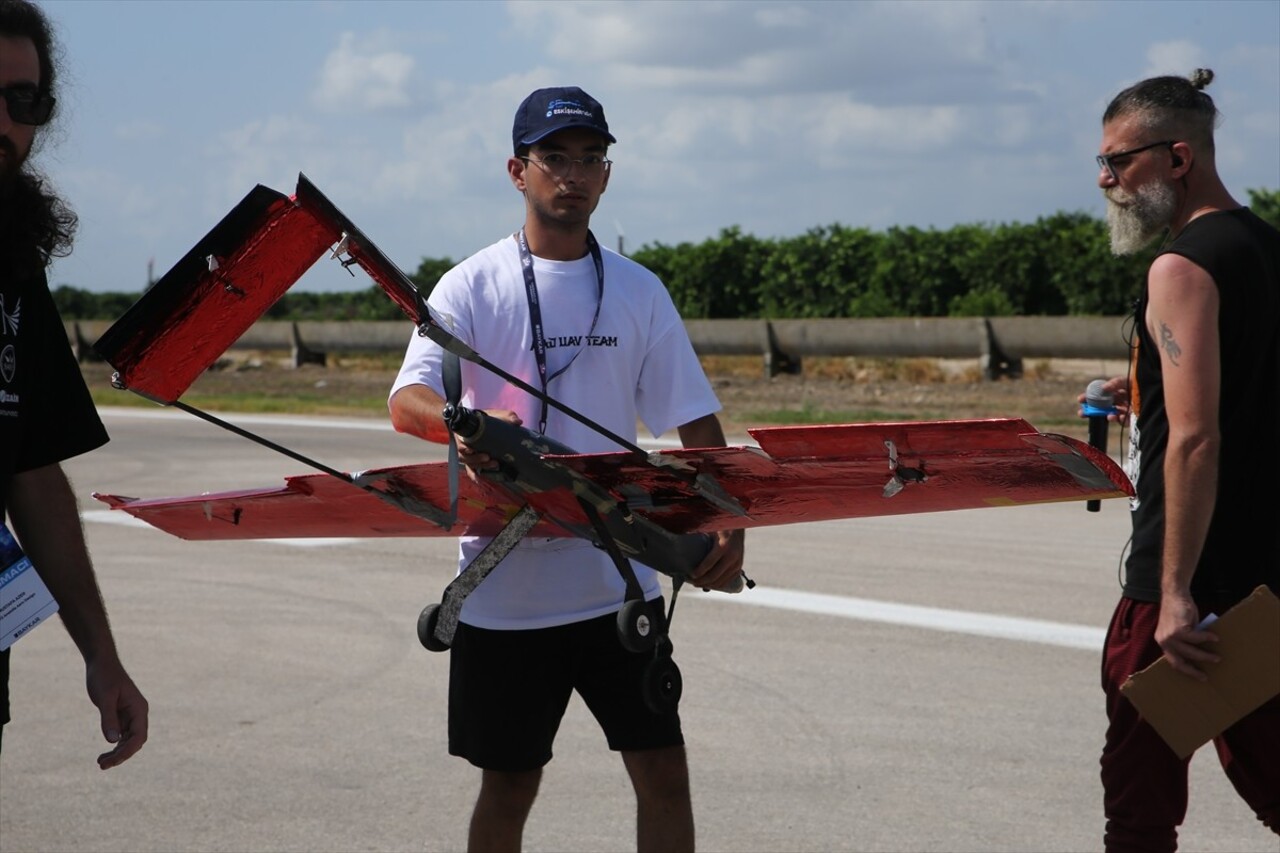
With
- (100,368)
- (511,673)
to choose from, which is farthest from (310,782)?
(100,368)

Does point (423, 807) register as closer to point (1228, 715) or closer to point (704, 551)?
point (704, 551)

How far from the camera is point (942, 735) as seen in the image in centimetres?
604

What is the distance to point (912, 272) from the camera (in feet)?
88.6

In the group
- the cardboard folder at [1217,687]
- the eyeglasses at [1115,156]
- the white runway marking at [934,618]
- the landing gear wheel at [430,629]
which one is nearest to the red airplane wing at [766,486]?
the landing gear wheel at [430,629]

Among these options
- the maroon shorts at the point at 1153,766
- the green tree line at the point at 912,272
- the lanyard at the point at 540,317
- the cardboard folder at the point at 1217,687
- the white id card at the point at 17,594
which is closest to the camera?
the white id card at the point at 17,594

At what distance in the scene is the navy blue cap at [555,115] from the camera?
375cm

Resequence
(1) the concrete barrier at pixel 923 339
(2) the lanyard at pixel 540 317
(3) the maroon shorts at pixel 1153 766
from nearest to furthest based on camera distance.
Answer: (3) the maroon shorts at pixel 1153 766, (2) the lanyard at pixel 540 317, (1) the concrete barrier at pixel 923 339

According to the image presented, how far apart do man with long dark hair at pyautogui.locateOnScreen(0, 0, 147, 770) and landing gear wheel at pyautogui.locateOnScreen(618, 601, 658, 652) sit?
101cm

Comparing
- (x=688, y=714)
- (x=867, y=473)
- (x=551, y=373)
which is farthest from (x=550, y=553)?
(x=688, y=714)

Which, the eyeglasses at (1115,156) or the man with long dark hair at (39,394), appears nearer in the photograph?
the man with long dark hair at (39,394)

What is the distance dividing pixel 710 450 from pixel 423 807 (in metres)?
2.51

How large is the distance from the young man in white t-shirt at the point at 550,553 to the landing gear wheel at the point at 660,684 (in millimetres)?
202

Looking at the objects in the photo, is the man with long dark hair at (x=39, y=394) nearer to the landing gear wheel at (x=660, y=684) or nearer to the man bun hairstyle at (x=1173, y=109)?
the landing gear wheel at (x=660, y=684)

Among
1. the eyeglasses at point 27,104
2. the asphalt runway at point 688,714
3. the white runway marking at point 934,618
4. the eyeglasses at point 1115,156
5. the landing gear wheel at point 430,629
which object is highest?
the eyeglasses at point 27,104
